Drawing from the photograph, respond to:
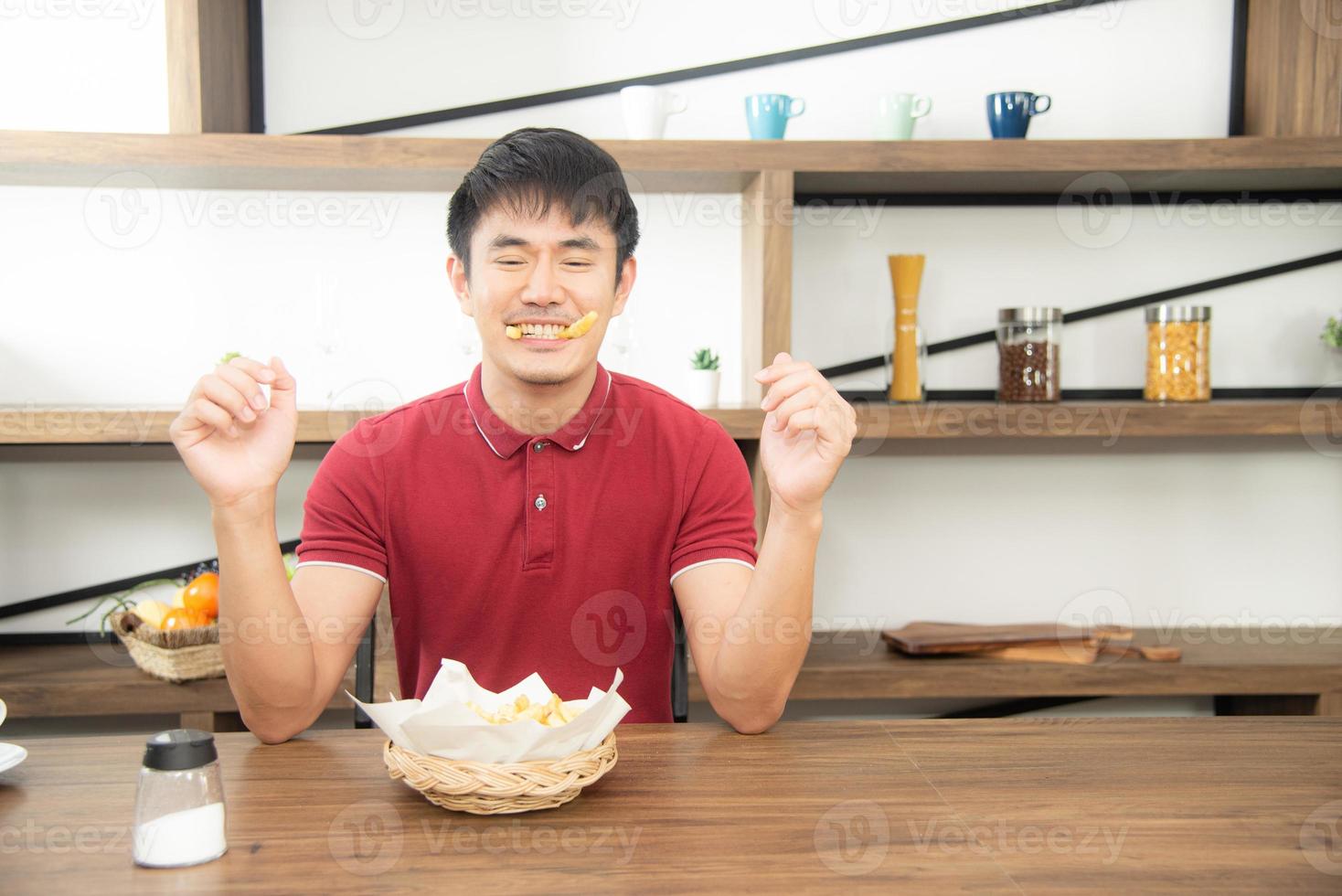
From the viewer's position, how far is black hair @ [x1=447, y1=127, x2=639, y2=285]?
1536 millimetres

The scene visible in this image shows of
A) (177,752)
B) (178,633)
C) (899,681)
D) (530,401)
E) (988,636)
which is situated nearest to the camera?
(177,752)

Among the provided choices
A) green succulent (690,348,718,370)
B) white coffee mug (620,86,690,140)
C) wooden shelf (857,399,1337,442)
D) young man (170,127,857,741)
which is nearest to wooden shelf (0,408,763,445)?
young man (170,127,857,741)

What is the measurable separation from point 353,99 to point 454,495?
4.25ft

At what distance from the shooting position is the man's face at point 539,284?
1.54m

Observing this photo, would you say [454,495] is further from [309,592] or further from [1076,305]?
[1076,305]

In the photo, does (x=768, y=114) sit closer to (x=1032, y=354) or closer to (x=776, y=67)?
(x=776, y=67)

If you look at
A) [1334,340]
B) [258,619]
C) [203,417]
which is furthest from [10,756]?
[1334,340]

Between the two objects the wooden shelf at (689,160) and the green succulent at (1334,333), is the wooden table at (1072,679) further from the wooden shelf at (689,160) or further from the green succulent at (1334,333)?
the wooden shelf at (689,160)

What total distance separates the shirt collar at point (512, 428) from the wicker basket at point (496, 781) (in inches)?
23.4

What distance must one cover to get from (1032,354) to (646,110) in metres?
0.93

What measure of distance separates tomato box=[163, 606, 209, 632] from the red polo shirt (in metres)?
0.73

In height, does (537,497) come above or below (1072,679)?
above

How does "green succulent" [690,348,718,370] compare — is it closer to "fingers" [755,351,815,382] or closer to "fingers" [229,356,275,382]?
"fingers" [755,351,815,382]

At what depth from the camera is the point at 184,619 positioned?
216 centimetres
